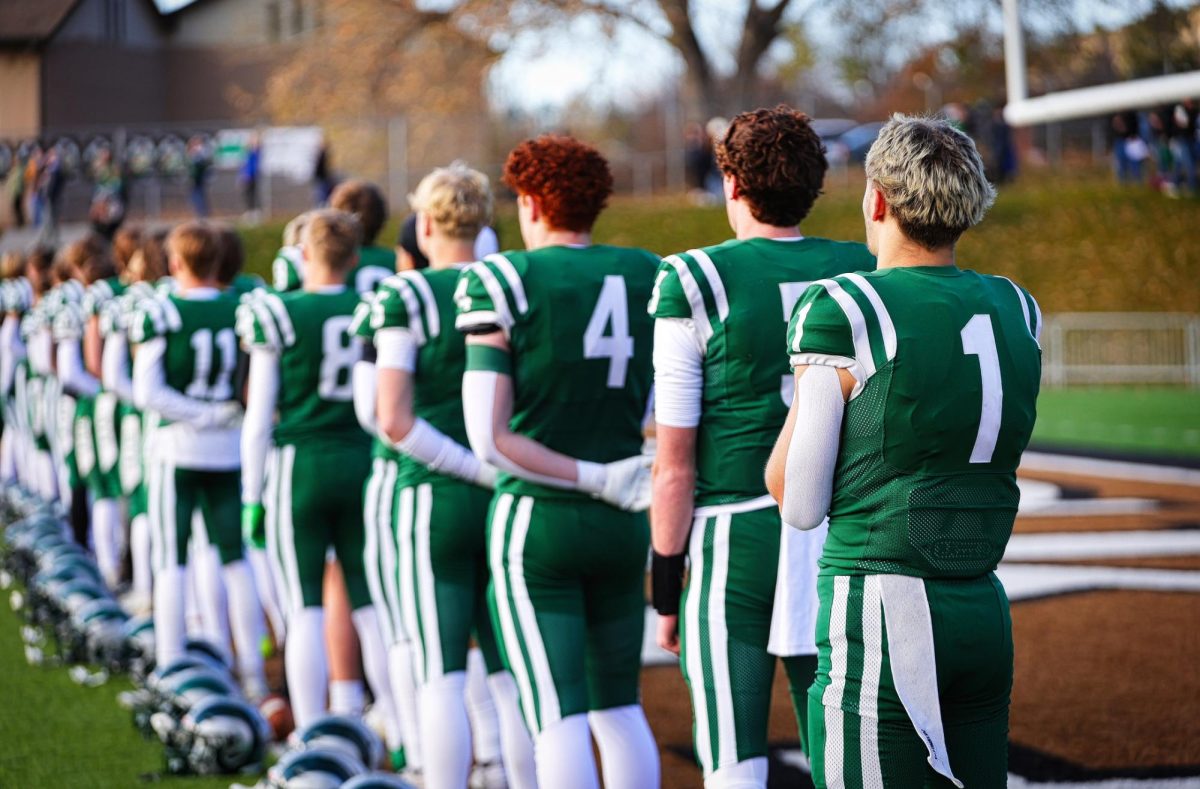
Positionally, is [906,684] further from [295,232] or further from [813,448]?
[295,232]

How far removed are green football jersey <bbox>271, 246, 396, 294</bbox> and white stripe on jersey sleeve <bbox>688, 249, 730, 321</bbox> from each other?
102 inches

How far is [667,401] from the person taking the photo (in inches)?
136

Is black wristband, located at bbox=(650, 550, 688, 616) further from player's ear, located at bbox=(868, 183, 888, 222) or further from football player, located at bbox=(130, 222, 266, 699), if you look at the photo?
football player, located at bbox=(130, 222, 266, 699)

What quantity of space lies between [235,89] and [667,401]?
3341cm

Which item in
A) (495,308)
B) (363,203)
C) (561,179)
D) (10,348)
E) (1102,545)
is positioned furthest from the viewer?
(10,348)

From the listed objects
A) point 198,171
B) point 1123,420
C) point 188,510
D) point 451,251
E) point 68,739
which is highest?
point 198,171

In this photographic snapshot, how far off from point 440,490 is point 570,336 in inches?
30.0

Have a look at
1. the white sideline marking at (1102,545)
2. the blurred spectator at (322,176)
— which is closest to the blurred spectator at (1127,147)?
the white sideline marking at (1102,545)

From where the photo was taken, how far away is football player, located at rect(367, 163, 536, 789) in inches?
168

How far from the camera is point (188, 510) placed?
6414mm

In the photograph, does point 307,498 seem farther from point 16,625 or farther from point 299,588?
point 16,625

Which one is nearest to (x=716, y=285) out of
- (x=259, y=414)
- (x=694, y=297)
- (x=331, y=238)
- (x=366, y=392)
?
(x=694, y=297)

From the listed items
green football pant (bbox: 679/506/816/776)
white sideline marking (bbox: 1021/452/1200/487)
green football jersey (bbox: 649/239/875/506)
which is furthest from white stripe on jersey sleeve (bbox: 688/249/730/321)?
white sideline marking (bbox: 1021/452/1200/487)

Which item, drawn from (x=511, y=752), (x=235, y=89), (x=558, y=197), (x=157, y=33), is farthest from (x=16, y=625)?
(x=157, y=33)
